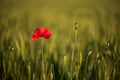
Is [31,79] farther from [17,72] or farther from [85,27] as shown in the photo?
[85,27]

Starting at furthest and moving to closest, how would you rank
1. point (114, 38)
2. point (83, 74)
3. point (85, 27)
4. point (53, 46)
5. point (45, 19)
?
point (45, 19) → point (85, 27) → point (53, 46) → point (114, 38) → point (83, 74)

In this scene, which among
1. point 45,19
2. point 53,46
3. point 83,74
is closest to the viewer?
point 83,74

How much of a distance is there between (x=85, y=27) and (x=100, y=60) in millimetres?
1078

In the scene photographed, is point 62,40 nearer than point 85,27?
Yes

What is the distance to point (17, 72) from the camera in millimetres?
1188

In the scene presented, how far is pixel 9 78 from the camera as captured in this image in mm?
1199

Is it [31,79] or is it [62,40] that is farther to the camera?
[62,40]

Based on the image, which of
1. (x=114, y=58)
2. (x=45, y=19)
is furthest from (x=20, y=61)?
(x=45, y=19)

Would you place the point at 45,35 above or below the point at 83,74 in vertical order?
above

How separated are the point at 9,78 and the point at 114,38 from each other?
572 mm

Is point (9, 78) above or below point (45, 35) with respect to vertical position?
below

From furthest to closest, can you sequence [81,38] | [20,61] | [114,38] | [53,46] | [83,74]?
[81,38] → [53,46] → [114,38] → [20,61] → [83,74]

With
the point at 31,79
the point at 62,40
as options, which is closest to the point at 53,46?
the point at 62,40

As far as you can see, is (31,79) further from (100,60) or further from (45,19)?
(45,19)
